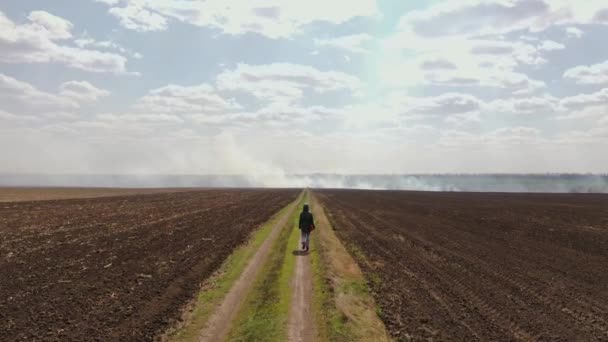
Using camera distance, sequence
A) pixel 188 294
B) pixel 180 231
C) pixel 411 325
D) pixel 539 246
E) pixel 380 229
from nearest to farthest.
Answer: pixel 411 325
pixel 188 294
pixel 539 246
pixel 180 231
pixel 380 229

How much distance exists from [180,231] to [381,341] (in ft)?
76.5

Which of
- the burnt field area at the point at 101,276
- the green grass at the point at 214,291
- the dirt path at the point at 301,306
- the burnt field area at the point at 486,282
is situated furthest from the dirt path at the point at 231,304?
the burnt field area at the point at 486,282

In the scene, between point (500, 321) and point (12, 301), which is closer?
point (500, 321)

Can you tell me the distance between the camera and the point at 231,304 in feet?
44.8

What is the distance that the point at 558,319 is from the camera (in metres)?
13.0

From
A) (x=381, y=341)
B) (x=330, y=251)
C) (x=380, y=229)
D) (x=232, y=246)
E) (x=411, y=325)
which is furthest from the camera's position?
(x=380, y=229)

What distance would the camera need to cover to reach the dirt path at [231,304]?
36.6 ft

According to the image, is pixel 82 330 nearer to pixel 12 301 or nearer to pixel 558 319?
pixel 12 301

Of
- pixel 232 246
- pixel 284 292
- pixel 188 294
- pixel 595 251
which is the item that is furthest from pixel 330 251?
pixel 595 251

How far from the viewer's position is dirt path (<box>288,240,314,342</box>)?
36.6 ft

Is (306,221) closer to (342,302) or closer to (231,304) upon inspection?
(342,302)

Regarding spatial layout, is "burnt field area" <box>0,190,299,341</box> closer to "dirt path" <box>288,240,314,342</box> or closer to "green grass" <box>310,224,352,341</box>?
"dirt path" <box>288,240,314,342</box>

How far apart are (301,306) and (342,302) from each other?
1.36 metres

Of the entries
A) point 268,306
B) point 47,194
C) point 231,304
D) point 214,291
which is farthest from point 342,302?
point 47,194
